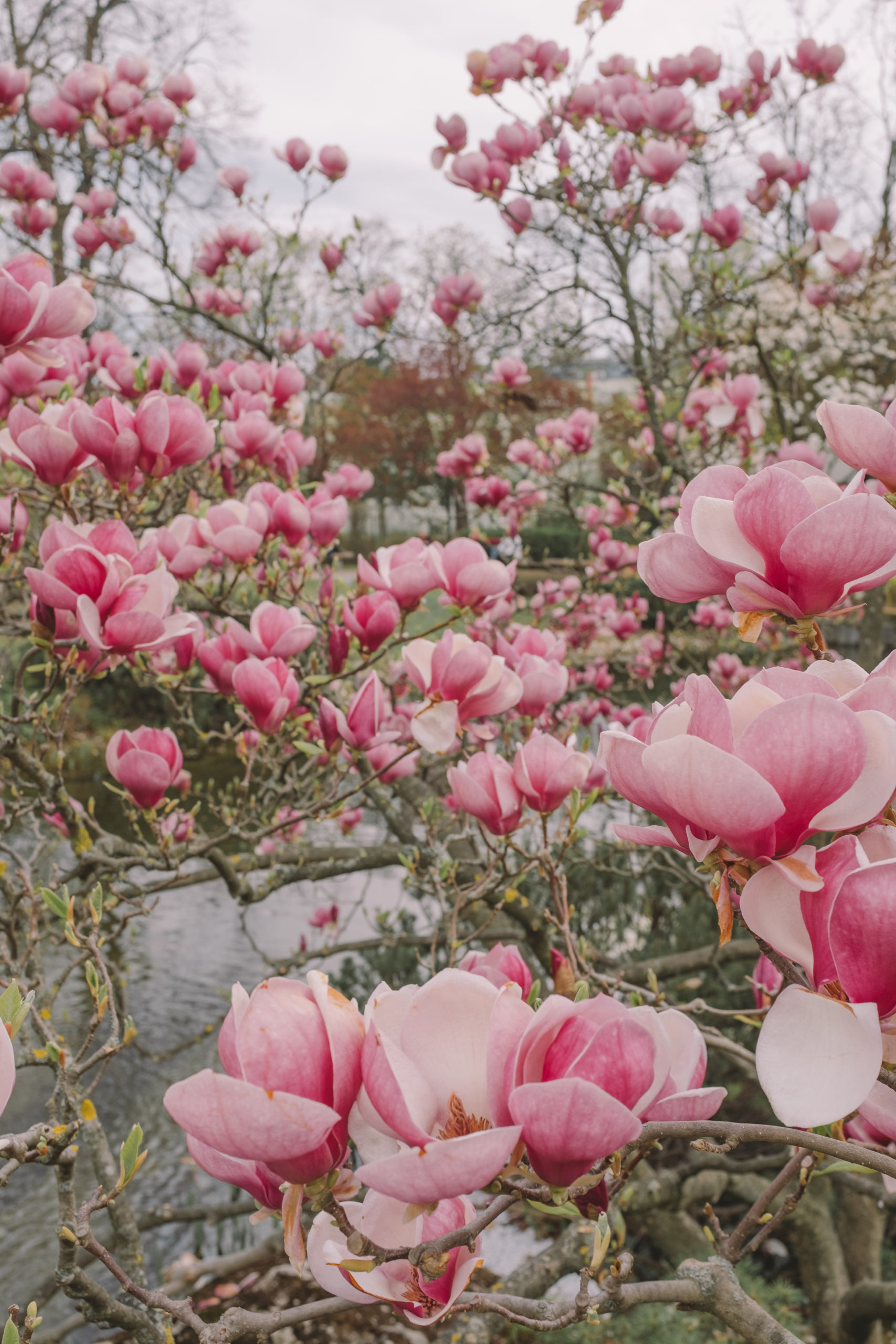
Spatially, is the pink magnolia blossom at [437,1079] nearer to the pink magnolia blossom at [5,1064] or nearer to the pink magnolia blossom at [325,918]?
the pink magnolia blossom at [5,1064]

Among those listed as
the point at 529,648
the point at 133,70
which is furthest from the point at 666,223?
the point at 529,648

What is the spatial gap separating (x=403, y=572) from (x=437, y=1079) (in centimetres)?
116

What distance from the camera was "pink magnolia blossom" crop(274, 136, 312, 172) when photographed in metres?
3.65

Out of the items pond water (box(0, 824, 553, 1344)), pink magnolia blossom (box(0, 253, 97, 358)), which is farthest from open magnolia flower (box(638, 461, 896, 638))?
pond water (box(0, 824, 553, 1344))

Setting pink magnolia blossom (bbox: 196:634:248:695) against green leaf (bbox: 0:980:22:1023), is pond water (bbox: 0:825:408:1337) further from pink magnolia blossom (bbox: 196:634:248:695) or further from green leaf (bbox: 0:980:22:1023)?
green leaf (bbox: 0:980:22:1023)

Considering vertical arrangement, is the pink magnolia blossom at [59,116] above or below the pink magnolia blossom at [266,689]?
above

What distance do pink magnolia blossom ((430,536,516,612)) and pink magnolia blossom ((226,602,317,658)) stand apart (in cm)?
26

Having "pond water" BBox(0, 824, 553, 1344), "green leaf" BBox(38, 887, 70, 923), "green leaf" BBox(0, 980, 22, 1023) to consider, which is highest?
"green leaf" BBox(0, 980, 22, 1023)

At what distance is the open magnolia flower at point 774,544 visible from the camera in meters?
0.68

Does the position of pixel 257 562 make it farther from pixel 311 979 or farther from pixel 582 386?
pixel 582 386

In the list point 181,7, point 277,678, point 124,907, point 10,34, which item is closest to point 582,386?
point 181,7

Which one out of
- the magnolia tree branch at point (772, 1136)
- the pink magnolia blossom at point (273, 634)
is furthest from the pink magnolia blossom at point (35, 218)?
the magnolia tree branch at point (772, 1136)

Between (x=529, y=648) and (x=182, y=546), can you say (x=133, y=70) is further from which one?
(x=529, y=648)

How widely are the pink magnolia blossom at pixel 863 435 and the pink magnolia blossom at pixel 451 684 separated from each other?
59 cm
